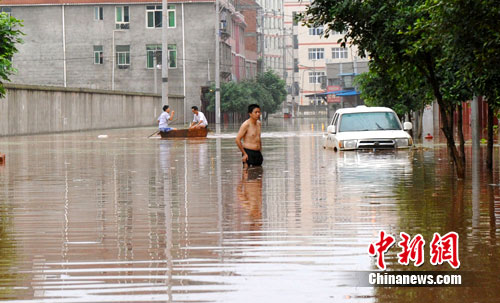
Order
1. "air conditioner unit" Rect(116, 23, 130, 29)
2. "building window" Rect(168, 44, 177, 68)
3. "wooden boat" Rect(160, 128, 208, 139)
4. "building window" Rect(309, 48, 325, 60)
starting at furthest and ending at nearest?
"building window" Rect(309, 48, 325, 60) < "air conditioner unit" Rect(116, 23, 130, 29) < "building window" Rect(168, 44, 177, 68) < "wooden boat" Rect(160, 128, 208, 139)

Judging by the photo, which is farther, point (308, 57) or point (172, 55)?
point (308, 57)

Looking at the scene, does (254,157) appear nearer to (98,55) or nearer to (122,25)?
(98,55)

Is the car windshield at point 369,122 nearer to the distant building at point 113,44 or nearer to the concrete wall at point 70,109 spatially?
the concrete wall at point 70,109

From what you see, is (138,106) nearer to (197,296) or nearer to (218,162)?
(218,162)

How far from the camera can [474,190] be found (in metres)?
16.4

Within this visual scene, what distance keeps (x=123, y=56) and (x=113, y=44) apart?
1.31 m

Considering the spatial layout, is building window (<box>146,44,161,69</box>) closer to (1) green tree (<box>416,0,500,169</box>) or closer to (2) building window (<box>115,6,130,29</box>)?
(2) building window (<box>115,6,130,29</box>)

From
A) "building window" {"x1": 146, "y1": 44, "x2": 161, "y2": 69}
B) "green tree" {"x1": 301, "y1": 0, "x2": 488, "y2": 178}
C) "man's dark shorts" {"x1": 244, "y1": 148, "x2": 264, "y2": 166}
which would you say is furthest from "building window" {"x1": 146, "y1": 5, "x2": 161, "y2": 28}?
"green tree" {"x1": 301, "y1": 0, "x2": 488, "y2": 178}

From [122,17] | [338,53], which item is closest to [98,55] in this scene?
[122,17]

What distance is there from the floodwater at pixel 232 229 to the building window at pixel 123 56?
6822 centimetres

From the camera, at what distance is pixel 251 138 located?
22.7 m

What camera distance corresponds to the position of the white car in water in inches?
1137

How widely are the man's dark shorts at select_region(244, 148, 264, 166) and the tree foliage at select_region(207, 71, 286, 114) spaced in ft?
215

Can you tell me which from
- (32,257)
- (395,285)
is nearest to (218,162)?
(32,257)
